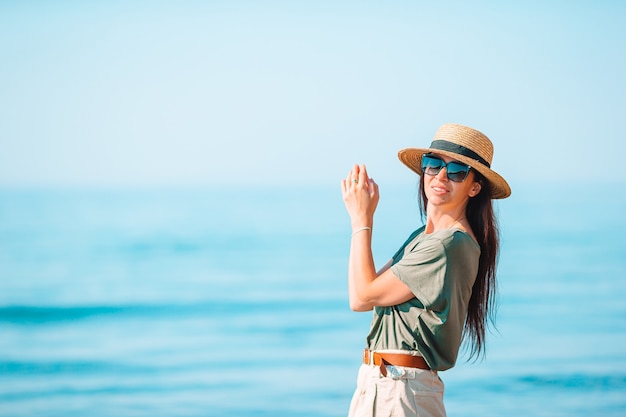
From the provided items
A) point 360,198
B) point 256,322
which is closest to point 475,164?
point 360,198

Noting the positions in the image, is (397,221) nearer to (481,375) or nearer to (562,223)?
(562,223)

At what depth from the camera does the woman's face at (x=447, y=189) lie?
2.75m

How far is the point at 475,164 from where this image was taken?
107 inches

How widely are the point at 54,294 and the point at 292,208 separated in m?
28.4

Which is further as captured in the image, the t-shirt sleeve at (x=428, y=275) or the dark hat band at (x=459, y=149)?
the dark hat band at (x=459, y=149)

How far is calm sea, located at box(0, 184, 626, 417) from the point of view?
869cm

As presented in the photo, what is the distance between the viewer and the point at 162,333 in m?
13.5

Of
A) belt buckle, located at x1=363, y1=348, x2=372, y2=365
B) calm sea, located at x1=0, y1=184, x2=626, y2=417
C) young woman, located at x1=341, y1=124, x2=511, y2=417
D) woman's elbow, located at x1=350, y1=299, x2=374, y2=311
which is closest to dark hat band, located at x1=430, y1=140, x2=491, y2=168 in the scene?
young woman, located at x1=341, y1=124, x2=511, y2=417

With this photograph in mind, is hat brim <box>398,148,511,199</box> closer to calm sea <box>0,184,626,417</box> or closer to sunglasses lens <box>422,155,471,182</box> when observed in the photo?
sunglasses lens <box>422,155,471,182</box>

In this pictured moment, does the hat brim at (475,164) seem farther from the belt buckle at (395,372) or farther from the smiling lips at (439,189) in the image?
the belt buckle at (395,372)

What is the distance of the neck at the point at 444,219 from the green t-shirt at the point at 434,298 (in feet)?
0.30

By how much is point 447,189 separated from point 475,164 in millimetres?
100

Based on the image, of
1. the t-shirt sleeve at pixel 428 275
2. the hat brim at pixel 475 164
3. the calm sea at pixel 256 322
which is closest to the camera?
the t-shirt sleeve at pixel 428 275

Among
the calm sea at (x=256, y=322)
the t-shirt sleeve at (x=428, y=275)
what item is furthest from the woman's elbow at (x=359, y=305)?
the calm sea at (x=256, y=322)
